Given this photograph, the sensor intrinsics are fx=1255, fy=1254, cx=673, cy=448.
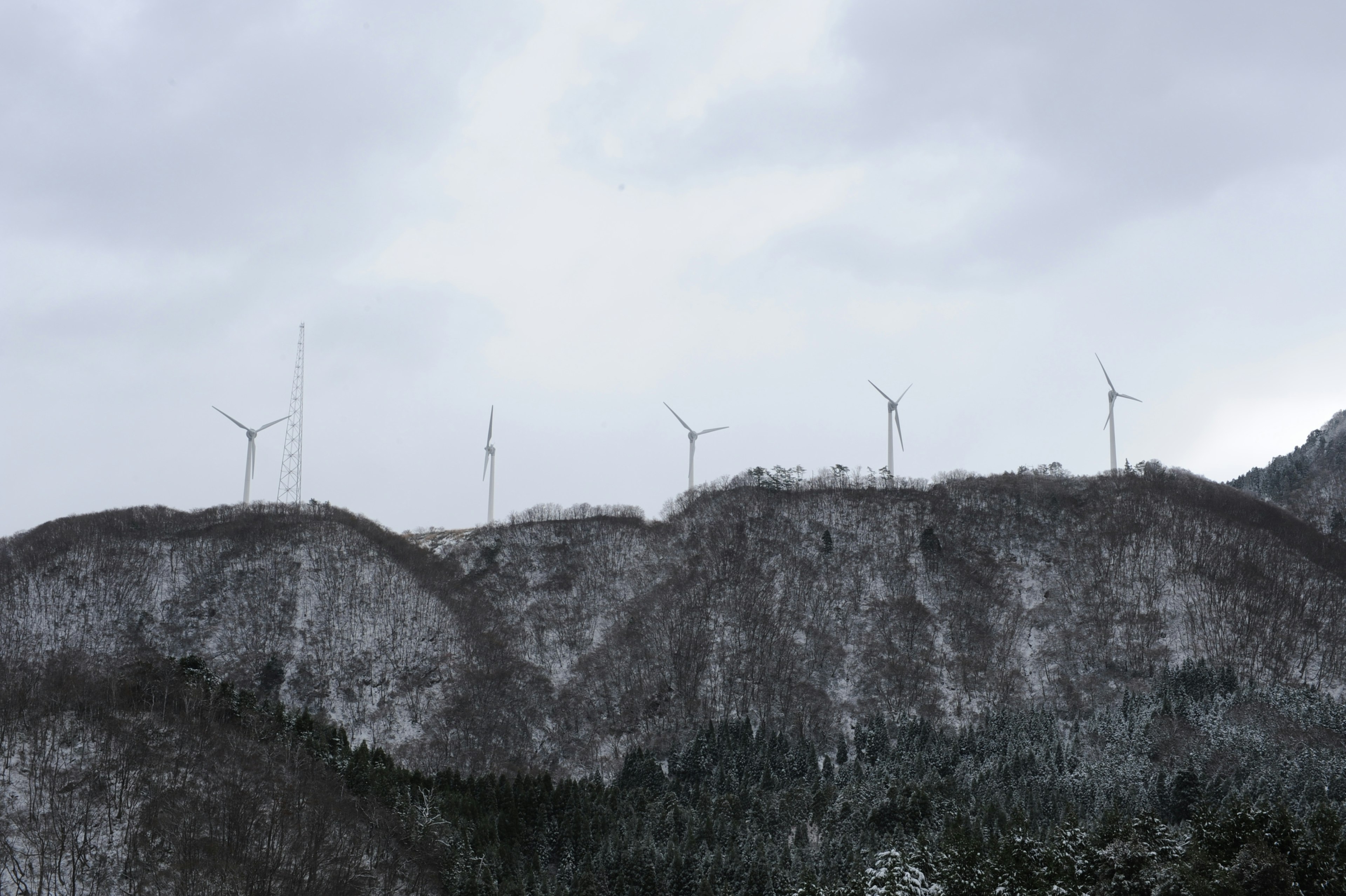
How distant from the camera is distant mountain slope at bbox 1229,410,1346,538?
15925 centimetres

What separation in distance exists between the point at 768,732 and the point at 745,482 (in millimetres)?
42948

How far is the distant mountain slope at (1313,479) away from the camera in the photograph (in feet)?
522

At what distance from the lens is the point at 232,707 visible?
103 metres

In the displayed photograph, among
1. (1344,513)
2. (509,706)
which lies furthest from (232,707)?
(1344,513)

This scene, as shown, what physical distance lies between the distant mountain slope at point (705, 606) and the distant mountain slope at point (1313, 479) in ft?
59.5

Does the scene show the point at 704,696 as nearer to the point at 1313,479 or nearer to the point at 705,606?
the point at 705,606

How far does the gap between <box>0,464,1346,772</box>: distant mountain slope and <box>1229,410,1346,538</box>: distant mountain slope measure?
59.5 feet

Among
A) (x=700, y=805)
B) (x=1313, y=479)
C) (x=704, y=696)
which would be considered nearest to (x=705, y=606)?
(x=704, y=696)

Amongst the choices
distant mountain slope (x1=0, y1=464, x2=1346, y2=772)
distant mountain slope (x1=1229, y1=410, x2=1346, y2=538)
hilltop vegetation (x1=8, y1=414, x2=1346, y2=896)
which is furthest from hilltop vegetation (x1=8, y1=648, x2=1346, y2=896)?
distant mountain slope (x1=1229, y1=410, x2=1346, y2=538)

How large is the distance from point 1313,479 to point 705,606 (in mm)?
89557

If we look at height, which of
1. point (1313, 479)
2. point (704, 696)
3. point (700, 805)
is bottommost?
point (700, 805)

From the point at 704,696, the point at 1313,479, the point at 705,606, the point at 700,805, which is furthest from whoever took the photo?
the point at 1313,479

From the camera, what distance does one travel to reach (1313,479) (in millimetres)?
170125

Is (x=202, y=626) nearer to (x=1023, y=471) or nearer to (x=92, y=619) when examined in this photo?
(x=92, y=619)
